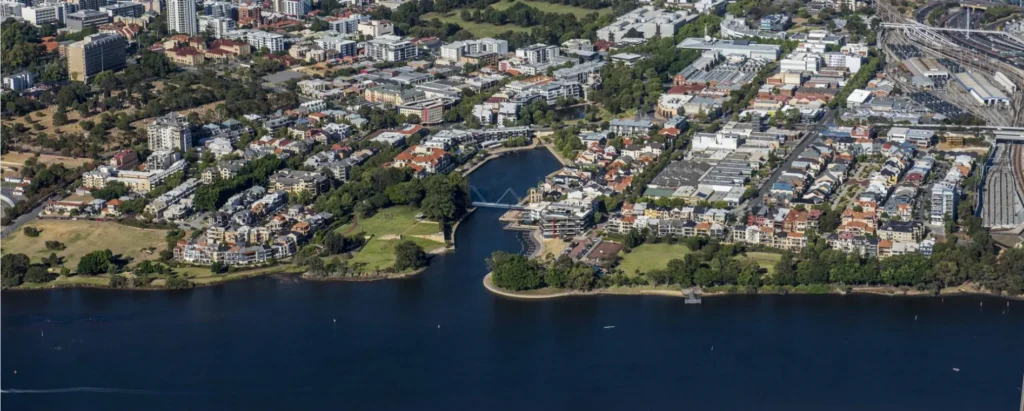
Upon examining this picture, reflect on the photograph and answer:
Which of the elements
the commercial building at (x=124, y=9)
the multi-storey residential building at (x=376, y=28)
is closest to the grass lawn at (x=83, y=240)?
the multi-storey residential building at (x=376, y=28)

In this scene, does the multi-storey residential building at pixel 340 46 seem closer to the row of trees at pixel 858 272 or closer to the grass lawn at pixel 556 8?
the grass lawn at pixel 556 8

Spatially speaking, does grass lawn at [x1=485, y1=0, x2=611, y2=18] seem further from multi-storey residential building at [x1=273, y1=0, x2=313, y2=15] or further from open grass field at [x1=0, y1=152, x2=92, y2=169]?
open grass field at [x1=0, y1=152, x2=92, y2=169]

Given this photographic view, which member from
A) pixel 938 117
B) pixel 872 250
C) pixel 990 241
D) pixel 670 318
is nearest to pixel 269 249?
pixel 670 318

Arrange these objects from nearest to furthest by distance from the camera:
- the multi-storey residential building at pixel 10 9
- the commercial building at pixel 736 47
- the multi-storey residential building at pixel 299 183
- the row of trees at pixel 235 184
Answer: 1. the row of trees at pixel 235 184
2. the multi-storey residential building at pixel 299 183
3. the commercial building at pixel 736 47
4. the multi-storey residential building at pixel 10 9

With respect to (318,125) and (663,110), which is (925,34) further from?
(318,125)

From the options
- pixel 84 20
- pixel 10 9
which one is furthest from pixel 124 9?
pixel 10 9
